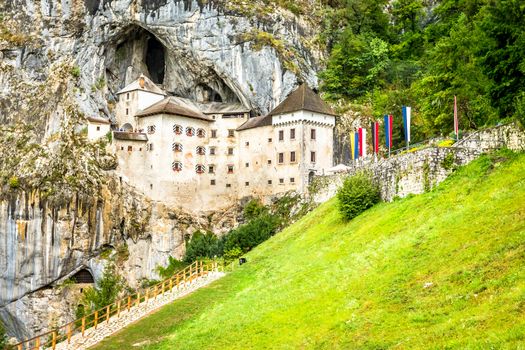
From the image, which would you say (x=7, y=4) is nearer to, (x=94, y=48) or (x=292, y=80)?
(x=94, y=48)

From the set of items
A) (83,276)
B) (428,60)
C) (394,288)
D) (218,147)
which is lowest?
(83,276)

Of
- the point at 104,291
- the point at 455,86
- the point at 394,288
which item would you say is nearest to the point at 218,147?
the point at 104,291

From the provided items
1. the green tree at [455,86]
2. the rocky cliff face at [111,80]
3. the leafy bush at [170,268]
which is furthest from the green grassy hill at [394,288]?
the rocky cliff face at [111,80]

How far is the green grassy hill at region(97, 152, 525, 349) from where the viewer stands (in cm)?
1484

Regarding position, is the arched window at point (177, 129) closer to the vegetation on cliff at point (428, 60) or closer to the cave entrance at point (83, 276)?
the vegetation on cliff at point (428, 60)

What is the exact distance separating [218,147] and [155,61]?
53.7 ft

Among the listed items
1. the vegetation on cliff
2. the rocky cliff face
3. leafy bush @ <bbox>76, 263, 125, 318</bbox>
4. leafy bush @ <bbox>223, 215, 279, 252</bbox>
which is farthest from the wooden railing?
the rocky cliff face

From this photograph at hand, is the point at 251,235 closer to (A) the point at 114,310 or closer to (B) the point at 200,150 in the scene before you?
(B) the point at 200,150

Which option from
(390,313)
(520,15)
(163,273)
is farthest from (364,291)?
(163,273)

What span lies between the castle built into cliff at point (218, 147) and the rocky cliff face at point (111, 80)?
206 centimetres

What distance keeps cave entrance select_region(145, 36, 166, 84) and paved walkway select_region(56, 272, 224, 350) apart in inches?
1783

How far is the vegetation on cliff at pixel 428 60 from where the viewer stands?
32.8 m

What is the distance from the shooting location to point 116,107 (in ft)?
239

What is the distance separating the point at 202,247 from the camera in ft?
205
